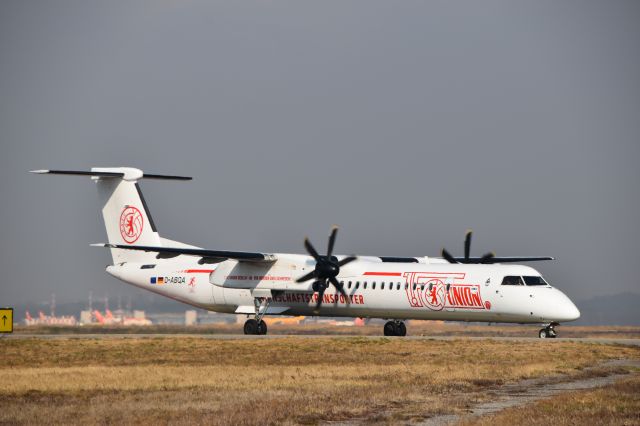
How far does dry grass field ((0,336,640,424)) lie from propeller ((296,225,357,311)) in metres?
3.34

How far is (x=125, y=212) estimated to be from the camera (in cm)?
5181

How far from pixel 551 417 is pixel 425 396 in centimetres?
451

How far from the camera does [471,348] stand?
3772cm

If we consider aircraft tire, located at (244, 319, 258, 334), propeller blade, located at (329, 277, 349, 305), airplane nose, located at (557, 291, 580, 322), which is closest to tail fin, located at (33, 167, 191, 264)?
aircraft tire, located at (244, 319, 258, 334)

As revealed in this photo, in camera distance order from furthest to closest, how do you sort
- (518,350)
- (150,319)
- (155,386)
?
(150,319) < (518,350) < (155,386)

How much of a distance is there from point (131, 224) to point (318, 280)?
1151 centimetres

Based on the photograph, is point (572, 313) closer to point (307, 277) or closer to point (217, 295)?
point (307, 277)

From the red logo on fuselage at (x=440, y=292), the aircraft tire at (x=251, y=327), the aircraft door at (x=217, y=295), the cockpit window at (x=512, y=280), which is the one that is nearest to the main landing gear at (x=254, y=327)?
the aircraft tire at (x=251, y=327)

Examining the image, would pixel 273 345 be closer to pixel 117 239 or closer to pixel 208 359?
pixel 208 359

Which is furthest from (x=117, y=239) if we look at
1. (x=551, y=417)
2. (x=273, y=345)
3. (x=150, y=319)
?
(x=150, y=319)

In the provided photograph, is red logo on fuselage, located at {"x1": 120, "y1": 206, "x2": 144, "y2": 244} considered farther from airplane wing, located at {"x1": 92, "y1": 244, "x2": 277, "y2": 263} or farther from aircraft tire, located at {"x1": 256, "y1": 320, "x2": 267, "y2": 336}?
aircraft tire, located at {"x1": 256, "y1": 320, "x2": 267, "y2": 336}

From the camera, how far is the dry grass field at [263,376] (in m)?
19.6

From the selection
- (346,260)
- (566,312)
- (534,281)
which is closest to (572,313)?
(566,312)

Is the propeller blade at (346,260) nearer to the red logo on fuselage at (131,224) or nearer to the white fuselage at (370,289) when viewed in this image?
the white fuselage at (370,289)
